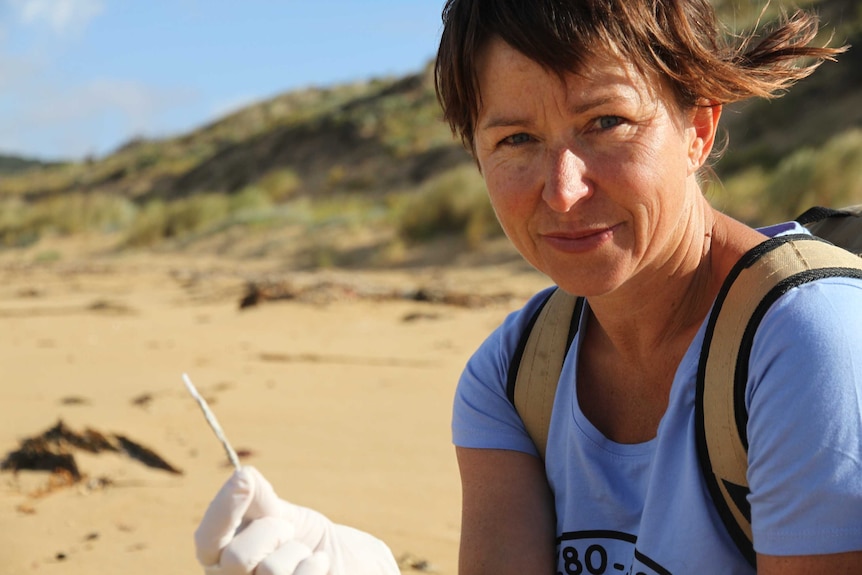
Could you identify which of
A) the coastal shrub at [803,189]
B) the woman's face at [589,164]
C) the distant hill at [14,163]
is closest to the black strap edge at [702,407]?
the woman's face at [589,164]

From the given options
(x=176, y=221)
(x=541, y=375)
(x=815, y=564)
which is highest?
(x=176, y=221)

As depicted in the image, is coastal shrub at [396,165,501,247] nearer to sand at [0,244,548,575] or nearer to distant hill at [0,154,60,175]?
sand at [0,244,548,575]

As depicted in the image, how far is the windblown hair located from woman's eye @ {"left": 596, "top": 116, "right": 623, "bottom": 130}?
9 centimetres

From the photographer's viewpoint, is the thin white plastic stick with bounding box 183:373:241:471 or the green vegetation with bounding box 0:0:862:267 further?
the green vegetation with bounding box 0:0:862:267

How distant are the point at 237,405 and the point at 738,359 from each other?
13.1ft

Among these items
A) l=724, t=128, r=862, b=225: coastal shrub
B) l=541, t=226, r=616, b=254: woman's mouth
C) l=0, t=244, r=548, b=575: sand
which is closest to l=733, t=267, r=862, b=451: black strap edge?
l=541, t=226, r=616, b=254: woman's mouth

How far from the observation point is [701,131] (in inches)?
66.3

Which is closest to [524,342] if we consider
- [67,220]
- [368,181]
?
[368,181]

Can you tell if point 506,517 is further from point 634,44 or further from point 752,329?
point 634,44

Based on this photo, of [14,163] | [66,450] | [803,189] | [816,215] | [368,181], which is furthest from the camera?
[14,163]

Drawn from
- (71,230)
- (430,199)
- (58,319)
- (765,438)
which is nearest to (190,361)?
(58,319)

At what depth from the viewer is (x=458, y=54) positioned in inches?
66.2

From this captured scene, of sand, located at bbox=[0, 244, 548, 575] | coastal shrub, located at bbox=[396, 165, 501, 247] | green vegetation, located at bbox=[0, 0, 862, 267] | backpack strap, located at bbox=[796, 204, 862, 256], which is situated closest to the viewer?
backpack strap, located at bbox=[796, 204, 862, 256]

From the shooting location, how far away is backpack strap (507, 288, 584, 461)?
6.11 ft
